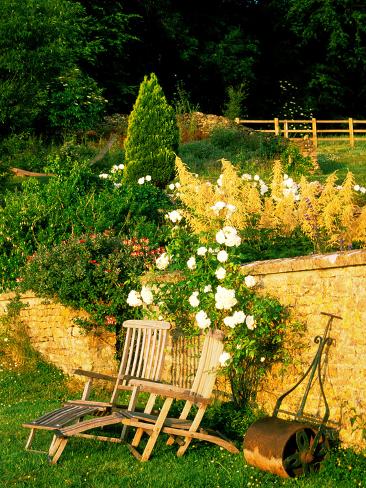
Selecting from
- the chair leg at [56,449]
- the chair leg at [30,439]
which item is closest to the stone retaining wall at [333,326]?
the chair leg at [56,449]

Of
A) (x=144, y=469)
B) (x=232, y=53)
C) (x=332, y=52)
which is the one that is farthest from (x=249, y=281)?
(x=332, y=52)

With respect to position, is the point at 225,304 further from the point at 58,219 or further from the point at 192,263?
the point at 58,219

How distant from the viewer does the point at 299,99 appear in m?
33.7

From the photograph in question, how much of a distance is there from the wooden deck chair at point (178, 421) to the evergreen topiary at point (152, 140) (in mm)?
9728

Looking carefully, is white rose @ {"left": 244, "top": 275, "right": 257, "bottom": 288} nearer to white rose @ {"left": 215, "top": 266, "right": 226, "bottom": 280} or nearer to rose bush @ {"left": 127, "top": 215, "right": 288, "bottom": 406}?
rose bush @ {"left": 127, "top": 215, "right": 288, "bottom": 406}

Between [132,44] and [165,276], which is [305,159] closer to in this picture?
[165,276]

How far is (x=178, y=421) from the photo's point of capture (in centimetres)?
644

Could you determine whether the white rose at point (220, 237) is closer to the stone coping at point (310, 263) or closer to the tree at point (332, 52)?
the stone coping at point (310, 263)

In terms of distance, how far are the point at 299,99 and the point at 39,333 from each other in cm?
2558

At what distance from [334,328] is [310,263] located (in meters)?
0.54

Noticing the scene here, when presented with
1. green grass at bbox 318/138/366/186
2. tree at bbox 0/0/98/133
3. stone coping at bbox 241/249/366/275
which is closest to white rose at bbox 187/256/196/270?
stone coping at bbox 241/249/366/275

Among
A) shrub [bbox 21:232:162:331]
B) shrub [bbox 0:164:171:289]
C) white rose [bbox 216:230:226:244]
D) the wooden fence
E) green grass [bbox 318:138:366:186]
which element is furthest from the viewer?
the wooden fence

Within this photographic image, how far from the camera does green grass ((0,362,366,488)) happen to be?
18.5 ft

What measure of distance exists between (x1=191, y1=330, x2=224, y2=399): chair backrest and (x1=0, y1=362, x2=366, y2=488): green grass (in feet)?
1.61
